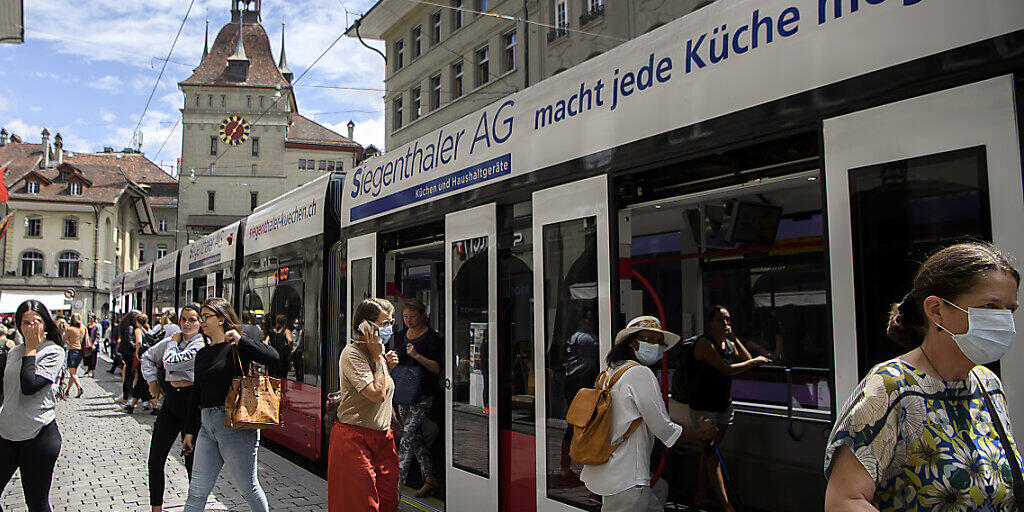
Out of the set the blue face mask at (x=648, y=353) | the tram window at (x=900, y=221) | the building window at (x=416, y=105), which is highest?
the building window at (x=416, y=105)

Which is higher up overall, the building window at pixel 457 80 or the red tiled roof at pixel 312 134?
the red tiled roof at pixel 312 134

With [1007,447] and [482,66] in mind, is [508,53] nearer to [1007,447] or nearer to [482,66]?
[482,66]

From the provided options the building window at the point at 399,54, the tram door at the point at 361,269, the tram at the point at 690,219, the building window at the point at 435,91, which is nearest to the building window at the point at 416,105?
the building window at the point at 435,91

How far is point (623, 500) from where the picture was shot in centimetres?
373

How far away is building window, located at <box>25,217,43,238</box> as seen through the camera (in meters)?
61.9

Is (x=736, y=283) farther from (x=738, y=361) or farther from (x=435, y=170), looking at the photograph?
(x=435, y=170)

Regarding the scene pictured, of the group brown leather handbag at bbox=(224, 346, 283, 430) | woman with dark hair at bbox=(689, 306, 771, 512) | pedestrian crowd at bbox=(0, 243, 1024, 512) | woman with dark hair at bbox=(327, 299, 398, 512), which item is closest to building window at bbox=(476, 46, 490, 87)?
pedestrian crowd at bbox=(0, 243, 1024, 512)

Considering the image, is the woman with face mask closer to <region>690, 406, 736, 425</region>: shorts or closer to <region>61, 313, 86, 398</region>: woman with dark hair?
<region>690, 406, 736, 425</region>: shorts

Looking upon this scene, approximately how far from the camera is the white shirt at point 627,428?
375 centimetres

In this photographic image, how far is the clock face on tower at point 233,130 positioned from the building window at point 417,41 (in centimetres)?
3712

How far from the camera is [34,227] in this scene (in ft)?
204

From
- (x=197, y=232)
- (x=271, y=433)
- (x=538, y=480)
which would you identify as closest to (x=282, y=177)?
(x=197, y=232)

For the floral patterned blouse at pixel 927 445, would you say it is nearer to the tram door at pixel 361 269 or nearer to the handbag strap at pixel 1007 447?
the handbag strap at pixel 1007 447

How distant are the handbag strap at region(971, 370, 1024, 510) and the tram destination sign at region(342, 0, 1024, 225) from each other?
118cm
